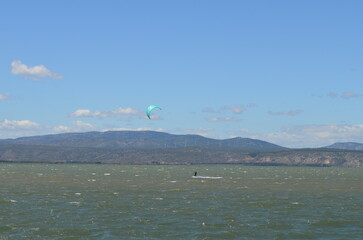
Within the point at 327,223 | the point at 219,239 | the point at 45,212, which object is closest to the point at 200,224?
the point at 219,239

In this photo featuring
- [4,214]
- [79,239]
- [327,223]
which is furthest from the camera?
[4,214]

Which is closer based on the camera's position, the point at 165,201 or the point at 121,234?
the point at 121,234

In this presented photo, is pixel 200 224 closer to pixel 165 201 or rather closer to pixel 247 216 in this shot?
pixel 247 216

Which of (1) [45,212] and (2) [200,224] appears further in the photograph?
→ (1) [45,212]

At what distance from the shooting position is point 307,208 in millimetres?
60938

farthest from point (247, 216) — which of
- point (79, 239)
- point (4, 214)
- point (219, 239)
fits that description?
point (4, 214)

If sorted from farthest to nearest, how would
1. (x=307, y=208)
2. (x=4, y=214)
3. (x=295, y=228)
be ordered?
1. (x=307, y=208)
2. (x=4, y=214)
3. (x=295, y=228)

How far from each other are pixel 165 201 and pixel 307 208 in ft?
54.6

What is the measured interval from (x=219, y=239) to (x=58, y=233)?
39.6 ft

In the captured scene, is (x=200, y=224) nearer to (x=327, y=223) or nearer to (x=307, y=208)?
(x=327, y=223)

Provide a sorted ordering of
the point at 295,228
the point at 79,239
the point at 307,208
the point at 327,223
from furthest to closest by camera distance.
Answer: the point at 307,208 → the point at 327,223 → the point at 295,228 → the point at 79,239

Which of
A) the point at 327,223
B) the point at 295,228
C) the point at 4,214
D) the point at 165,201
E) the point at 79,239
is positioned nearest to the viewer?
the point at 79,239

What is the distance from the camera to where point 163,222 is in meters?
48.9

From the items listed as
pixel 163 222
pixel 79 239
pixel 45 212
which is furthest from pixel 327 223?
pixel 45 212
